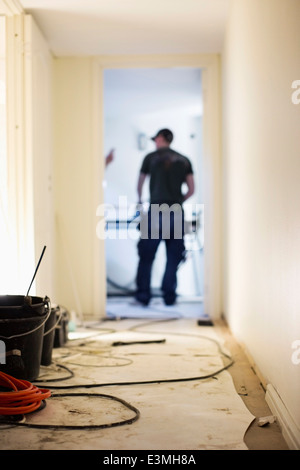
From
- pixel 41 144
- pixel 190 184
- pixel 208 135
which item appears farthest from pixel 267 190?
pixel 190 184

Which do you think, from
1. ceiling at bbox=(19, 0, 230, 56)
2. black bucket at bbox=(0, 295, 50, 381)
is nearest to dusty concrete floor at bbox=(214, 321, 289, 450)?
black bucket at bbox=(0, 295, 50, 381)

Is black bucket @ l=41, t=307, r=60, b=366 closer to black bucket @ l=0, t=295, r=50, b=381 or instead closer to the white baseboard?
black bucket @ l=0, t=295, r=50, b=381

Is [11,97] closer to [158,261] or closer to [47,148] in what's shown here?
[47,148]

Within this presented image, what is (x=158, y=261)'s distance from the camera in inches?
271

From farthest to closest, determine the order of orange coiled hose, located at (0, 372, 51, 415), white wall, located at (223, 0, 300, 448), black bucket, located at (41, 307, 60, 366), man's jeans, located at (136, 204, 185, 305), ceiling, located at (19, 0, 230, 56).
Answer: man's jeans, located at (136, 204, 185, 305) → ceiling, located at (19, 0, 230, 56) → black bucket, located at (41, 307, 60, 366) → orange coiled hose, located at (0, 372, 51, 415) → white wall, located at (223, 0, 300, 448)

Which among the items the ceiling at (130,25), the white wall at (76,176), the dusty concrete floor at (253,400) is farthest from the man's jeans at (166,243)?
the dusty concrete floor at (253,400)

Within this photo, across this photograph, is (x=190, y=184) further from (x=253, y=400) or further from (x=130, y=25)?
(x=253, y=400)

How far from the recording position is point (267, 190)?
248 cm

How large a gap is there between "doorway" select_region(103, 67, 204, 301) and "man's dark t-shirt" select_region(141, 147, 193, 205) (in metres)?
0.77

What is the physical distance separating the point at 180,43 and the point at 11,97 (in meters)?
1.53

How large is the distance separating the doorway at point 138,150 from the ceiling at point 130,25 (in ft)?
3.97

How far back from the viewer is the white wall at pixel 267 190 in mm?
1957

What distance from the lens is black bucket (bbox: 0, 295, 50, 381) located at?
247 cm
